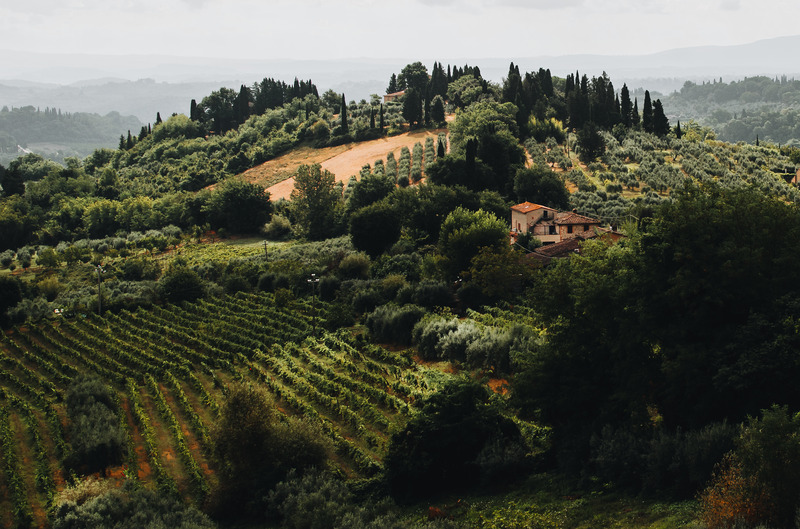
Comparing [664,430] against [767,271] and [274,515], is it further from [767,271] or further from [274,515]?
[274,515]

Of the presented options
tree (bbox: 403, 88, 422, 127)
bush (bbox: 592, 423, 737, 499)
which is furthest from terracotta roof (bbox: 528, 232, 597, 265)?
tree (bbox: 403, 88, 422, 127)

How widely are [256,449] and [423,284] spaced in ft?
76.0

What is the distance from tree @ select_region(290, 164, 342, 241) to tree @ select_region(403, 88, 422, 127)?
33.8 m

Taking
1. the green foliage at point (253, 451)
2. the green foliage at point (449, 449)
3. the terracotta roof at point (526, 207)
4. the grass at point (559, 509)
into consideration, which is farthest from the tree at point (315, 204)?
the grass at point (559, 509)

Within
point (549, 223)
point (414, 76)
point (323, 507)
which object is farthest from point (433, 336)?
point (414, 76)

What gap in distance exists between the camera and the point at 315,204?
8269 centimetres

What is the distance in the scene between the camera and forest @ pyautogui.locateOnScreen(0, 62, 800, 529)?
22297 millimetres

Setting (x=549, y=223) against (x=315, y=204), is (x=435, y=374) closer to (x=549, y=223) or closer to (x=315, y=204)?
(x=549, y=223)

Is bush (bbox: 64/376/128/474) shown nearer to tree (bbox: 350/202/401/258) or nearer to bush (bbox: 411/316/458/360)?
bush (bbox: 411/316/458/360)

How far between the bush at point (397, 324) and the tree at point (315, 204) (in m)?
35.9

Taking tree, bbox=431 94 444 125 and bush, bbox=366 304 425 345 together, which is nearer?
bush, bbox=366 304 425 345

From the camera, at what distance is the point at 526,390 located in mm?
27812

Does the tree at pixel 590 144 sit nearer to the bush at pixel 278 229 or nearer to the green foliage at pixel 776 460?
the bush at pixel 278 229

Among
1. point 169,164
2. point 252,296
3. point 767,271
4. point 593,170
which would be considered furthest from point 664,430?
point 169,164
